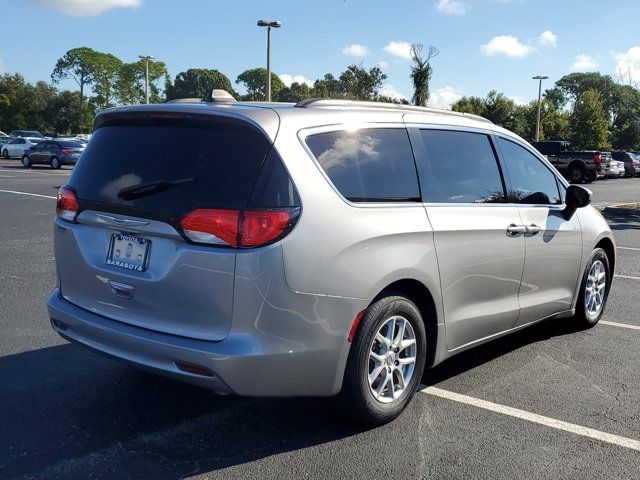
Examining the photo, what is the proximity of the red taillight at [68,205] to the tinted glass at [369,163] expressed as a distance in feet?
4.71

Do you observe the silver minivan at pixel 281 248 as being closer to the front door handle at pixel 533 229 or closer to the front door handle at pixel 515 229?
the front door handle at pixel 515 229

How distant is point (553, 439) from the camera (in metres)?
3.54

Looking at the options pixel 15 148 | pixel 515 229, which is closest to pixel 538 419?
pixel 515 229

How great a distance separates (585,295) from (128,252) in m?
4.07

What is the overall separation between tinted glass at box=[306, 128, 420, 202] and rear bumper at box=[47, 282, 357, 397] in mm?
→ 819

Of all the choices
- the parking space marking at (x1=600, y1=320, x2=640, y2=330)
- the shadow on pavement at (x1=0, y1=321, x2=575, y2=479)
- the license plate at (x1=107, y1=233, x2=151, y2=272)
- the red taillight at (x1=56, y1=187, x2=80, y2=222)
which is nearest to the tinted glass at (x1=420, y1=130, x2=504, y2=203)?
the shadow on pavement at (x1=0, y1=321, x2=575, y2=479)

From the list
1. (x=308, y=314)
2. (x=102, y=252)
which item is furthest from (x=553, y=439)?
(x=102, y=252)

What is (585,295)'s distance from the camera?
18.4 feet

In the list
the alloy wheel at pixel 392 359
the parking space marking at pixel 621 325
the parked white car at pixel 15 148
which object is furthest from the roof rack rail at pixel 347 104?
the parked white car at pixel 15 148

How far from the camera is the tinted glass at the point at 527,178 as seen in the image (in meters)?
4.70

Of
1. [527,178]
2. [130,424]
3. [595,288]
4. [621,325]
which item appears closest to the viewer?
[130,424]

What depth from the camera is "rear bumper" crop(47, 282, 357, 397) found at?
302cm

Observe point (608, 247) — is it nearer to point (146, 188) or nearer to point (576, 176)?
point (146, 188)

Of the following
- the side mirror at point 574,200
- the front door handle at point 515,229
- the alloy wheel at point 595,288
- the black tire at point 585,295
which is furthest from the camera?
the alloy wheel at point 595,288
